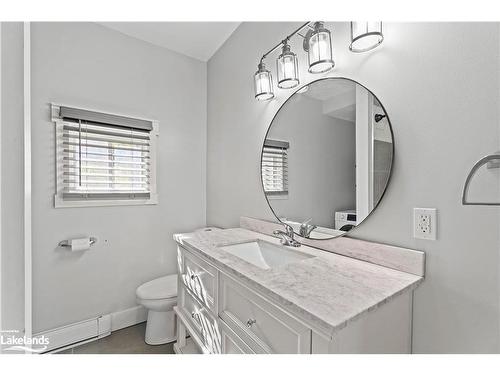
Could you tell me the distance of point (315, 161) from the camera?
4.62ft

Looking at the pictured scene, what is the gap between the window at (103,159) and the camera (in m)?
1.86

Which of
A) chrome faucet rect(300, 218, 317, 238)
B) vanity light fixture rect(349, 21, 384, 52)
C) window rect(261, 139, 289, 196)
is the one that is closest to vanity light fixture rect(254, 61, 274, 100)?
window rect(261, 139, 289, 196)

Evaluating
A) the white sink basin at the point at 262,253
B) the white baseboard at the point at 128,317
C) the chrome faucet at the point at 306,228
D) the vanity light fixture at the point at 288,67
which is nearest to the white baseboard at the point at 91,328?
the white baseboard at the point at 128,317

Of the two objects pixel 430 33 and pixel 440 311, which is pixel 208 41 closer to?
pixel 430 33

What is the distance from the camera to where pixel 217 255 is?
47.0 inches

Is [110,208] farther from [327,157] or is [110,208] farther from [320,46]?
[320,46]

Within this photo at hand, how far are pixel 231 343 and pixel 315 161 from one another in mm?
1008

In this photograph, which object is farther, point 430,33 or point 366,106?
point 366,106

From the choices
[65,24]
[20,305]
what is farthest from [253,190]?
[65,24]

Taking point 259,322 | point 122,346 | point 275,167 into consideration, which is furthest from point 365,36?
point 122,346

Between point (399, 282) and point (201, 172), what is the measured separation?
6.75 feet
